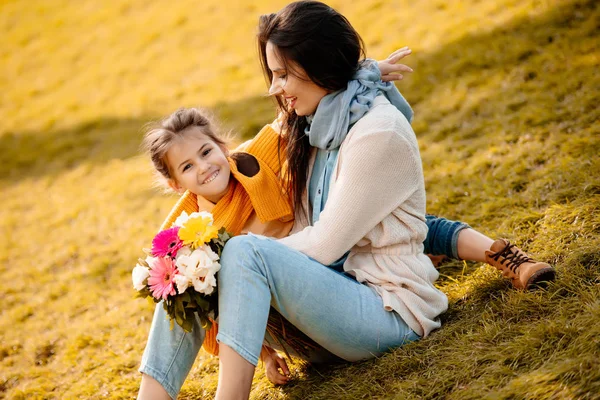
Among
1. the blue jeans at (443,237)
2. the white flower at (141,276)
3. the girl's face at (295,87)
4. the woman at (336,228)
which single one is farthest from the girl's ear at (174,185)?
the blue jeans at (443,237)

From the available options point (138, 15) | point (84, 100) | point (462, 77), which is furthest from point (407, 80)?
point (138, 15)

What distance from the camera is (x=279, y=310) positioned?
2680 mm

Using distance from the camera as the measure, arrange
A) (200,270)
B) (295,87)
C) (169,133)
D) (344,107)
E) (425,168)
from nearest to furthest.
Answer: (200,270), (344,107), (295,87), (169,133), (425,168)

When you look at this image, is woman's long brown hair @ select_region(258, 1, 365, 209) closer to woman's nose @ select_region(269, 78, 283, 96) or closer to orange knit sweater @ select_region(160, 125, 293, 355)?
woman's nose @ select_region(269, 78, 283, 96)

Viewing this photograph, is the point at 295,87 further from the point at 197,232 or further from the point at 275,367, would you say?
the point at 275,367

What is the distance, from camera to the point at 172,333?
276cm

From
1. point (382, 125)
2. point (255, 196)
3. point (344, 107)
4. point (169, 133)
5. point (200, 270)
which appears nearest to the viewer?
point (200, 270)

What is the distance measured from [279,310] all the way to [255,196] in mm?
758

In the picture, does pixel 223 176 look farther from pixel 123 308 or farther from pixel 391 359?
pixel 123 308

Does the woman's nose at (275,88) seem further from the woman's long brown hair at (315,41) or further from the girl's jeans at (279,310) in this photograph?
the girl's jeans at (279,310)

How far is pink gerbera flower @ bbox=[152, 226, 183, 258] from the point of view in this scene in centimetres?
267

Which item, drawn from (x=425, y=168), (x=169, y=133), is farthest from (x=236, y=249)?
(x=425, y=168)

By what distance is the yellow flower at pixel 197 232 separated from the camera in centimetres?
261

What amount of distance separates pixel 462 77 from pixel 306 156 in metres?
3.66
